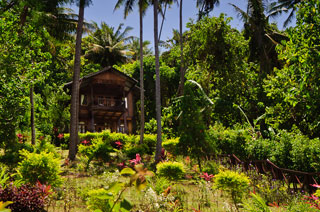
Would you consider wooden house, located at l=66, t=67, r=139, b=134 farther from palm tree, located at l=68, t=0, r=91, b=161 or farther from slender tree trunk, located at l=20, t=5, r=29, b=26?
slender tree trunk, located at l=20, t=5, r=29, b=26

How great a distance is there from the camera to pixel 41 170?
24.7 feet

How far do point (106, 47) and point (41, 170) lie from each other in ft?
116

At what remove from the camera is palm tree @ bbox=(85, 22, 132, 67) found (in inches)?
1604

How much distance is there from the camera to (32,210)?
5.80 m

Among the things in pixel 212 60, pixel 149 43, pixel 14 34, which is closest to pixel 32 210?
pixel 14 34

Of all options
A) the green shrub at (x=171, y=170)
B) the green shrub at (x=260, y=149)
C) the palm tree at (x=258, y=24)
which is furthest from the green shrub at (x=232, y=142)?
the palm tree at (x=258, y=24)

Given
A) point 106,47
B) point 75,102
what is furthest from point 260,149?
point 106,47

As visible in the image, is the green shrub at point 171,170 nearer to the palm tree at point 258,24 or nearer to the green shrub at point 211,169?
the green shrub at point 211,169

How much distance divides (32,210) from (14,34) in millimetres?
8440

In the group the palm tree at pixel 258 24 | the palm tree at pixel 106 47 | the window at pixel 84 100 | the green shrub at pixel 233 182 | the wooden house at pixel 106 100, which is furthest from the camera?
the palm tree at pixel 106 47

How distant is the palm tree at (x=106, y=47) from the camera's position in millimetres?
40750

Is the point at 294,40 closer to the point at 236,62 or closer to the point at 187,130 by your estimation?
the point at 187,130

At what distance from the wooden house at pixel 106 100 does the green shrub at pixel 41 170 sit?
20.1 meters

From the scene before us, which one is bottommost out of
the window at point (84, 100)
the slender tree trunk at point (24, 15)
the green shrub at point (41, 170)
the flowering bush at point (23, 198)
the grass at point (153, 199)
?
the grass at point (153, 199)
